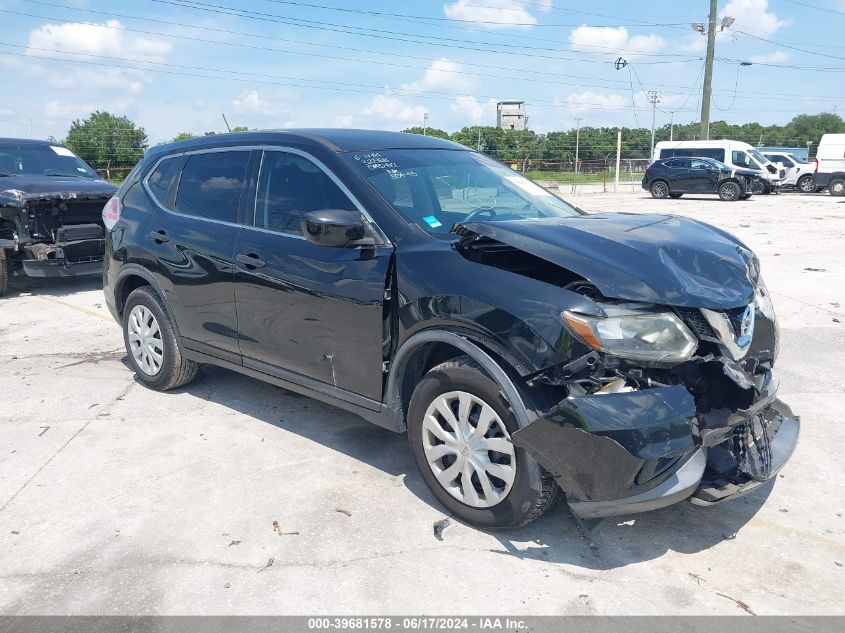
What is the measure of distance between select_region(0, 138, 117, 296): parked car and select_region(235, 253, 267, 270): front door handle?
5.69 m

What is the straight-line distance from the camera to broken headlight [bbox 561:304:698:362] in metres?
2.83

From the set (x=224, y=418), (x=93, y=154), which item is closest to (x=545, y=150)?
(x=93, y=154)

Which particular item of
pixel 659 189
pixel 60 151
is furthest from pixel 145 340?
pixel 659 189

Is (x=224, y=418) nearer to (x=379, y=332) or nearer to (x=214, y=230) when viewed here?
(x=214, y=230)

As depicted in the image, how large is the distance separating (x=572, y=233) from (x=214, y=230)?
2.37m

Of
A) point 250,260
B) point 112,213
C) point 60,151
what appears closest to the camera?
point 250,260

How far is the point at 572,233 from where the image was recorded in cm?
327

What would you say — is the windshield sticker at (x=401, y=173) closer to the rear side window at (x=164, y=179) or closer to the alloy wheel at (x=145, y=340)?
the rear side window at (x=164, y=179)

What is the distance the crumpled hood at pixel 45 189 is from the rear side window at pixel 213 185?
4.92 metres

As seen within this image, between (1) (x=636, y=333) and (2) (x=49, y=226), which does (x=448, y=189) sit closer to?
(1) (x=636, y=333)

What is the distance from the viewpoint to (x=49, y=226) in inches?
355

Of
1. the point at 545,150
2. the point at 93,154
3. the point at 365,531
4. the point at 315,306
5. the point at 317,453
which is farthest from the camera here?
the point at 545,150

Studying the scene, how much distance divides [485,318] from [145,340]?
325 cm

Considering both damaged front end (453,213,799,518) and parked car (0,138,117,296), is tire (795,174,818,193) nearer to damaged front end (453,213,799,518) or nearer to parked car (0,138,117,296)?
parked car (0,138,117,296)
